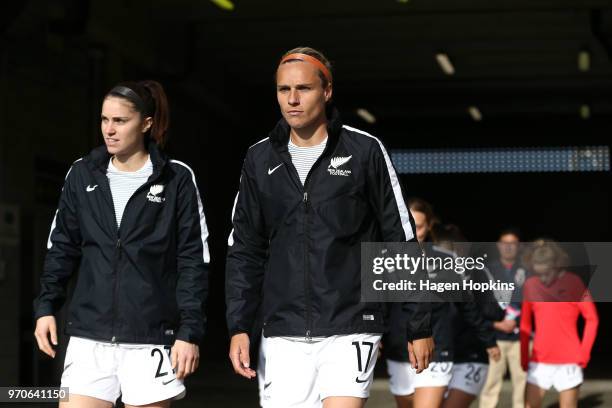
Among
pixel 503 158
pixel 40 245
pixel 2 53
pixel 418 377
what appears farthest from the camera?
pixel 503 158

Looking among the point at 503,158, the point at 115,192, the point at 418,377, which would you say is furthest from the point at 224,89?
the point at 115,192

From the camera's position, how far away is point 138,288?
4586 mm

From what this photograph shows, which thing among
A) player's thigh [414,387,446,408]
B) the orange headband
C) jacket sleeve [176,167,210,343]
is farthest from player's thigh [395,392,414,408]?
the orange headband

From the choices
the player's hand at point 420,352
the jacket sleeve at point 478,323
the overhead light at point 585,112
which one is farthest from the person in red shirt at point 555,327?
the overhead light at point 585,112

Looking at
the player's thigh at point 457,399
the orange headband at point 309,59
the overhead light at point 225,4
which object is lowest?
the player's thigh at point 457,399

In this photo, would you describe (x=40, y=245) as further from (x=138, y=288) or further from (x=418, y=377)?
(x=138, y=288)

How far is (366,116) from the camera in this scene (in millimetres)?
29969

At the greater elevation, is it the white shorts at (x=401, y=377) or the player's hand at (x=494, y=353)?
the player's hand at (x=494, y=353)

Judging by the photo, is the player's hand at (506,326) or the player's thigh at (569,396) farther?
the player's hand at (506,326)

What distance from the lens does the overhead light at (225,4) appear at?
17.4 metres

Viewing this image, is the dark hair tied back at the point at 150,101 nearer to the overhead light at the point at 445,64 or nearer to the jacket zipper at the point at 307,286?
the jacket zipper at the point at 307,286

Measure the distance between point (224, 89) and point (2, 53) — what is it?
484 inches

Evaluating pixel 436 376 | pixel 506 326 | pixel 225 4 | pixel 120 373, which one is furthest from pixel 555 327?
pixel 225 4

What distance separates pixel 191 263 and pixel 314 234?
25.0 inches
